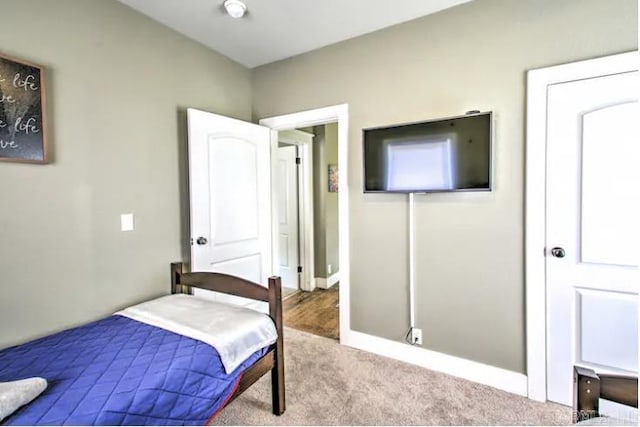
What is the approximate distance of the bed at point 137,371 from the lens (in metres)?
1.05

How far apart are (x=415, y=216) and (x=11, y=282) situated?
2.39 m

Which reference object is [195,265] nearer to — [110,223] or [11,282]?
[110,223]

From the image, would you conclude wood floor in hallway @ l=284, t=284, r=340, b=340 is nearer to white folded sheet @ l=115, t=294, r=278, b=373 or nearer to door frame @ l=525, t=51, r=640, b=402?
white folded sheet @ l=115, t=294, r=278, b=373

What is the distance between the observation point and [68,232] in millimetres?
1754

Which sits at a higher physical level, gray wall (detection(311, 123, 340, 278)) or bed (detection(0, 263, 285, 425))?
gray wall (detection(311, 123, 340, 278))

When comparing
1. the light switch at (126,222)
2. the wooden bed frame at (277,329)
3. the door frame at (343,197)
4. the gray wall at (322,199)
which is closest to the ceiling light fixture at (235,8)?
the door frame at (343,197)

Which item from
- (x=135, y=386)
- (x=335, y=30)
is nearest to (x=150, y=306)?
(x=135, y=386)

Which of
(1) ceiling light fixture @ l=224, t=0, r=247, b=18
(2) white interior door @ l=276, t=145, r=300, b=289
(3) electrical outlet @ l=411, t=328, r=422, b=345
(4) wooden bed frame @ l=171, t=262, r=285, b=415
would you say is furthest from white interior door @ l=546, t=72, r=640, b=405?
(2) white interior door @ l=276, t=145, r=300, b=289

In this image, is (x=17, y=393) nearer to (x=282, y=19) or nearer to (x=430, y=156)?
(x=430, y=156)

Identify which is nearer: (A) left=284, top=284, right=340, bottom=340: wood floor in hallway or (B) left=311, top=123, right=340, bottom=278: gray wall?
(A) left=284, top=284, right=340, bottom=340: wood floor in hallway

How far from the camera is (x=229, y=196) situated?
2.56 metres

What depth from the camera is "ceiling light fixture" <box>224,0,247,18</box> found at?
1943 mm

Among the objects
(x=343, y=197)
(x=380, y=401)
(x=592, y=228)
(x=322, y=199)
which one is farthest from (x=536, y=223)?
(x=322, y=199)

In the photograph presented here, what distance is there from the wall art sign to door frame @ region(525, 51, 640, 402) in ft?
9.01
